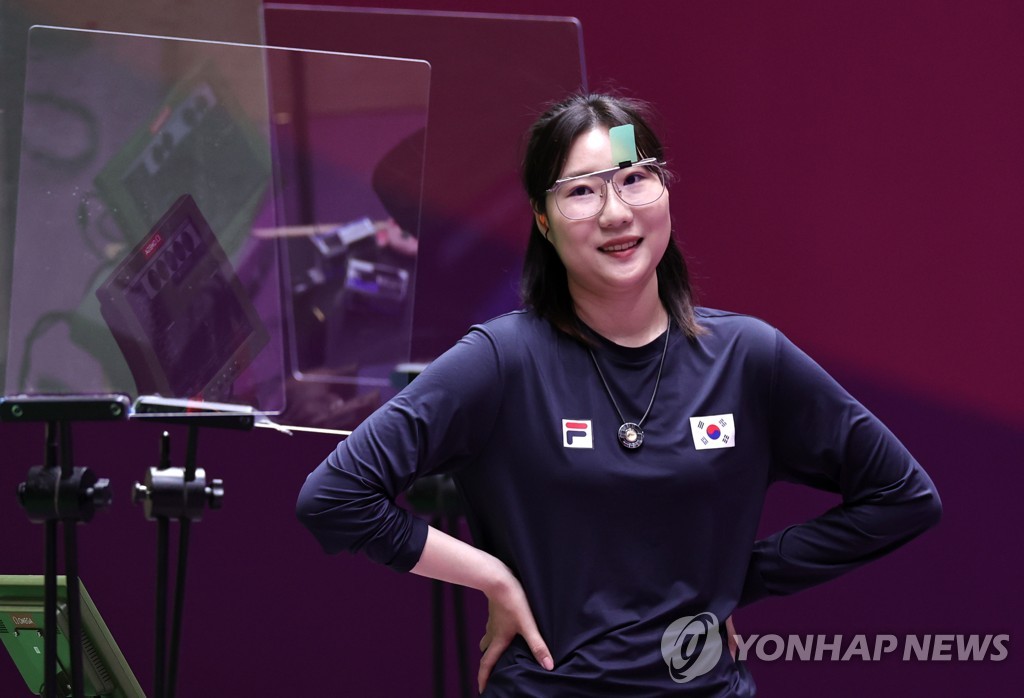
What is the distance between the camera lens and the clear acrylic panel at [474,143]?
208 cm

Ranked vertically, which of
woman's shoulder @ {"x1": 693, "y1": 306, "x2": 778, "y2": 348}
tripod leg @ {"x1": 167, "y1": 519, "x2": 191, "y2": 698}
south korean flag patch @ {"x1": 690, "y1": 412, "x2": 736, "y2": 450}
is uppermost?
woman's shoulder @ {"x1": 693, "y1": 306, "x2": 778, "y2": 348}

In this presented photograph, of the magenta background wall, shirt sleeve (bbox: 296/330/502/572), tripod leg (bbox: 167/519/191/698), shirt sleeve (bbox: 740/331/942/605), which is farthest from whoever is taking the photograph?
the magenta background wall

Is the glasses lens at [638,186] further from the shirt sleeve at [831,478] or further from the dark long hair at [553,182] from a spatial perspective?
the shirt sleeve at [831,478]

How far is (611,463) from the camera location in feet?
5.59

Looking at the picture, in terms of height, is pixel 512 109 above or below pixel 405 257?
above

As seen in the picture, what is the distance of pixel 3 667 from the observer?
3031 mm

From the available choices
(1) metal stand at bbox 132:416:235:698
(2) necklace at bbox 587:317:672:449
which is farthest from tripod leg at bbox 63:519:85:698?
(2) necklace at bbox 587:317:672:449

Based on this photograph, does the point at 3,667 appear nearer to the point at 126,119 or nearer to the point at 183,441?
the point at 183,441

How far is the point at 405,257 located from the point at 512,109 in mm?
337

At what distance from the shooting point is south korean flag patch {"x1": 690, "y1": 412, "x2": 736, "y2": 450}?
1.74 meters

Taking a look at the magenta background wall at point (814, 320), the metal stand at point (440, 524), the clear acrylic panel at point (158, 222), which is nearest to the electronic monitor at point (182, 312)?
the clear acrylic panel at point (158, 222)

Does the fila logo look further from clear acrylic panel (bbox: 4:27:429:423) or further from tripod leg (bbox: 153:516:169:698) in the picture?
tripod leg (bbox: 153:516:169:698)

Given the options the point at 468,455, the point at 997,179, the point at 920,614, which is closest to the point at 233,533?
the point at 468,455

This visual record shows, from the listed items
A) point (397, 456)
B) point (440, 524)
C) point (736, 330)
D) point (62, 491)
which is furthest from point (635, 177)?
point (62, 491)
